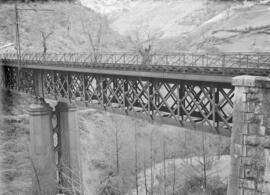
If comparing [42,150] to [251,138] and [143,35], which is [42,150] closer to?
[251,138]

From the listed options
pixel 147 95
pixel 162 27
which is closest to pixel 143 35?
pixel 162 27

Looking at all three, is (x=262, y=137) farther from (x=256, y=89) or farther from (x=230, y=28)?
(x=230, y=28)

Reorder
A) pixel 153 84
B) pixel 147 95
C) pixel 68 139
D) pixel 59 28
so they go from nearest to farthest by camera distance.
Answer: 1. pixel 153 84
2. pixel 147 95
3. pixel 68 139
4. pixel 59 28

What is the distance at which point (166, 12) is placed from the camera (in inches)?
4003

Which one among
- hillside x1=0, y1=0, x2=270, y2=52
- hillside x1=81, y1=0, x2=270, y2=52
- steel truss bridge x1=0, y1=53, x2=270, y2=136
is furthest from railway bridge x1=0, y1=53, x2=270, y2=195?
hillside x1=81, y1=0, x2=270, y2=52

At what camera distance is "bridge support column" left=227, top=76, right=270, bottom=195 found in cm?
987

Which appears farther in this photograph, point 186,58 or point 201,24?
point 201,24

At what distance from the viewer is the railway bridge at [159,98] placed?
10102 mm

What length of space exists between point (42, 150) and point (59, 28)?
5020 cm

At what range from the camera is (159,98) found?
18516 mm

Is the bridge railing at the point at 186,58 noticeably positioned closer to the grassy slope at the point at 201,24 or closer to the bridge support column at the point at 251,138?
the bridge support column at the point at 251,138

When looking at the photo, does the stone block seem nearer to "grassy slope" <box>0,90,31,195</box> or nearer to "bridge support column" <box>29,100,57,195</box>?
"bridge support column" <box>29,100,57,195</box>

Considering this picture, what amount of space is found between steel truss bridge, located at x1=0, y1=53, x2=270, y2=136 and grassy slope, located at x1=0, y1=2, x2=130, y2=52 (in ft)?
107

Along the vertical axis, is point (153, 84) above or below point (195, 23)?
below
